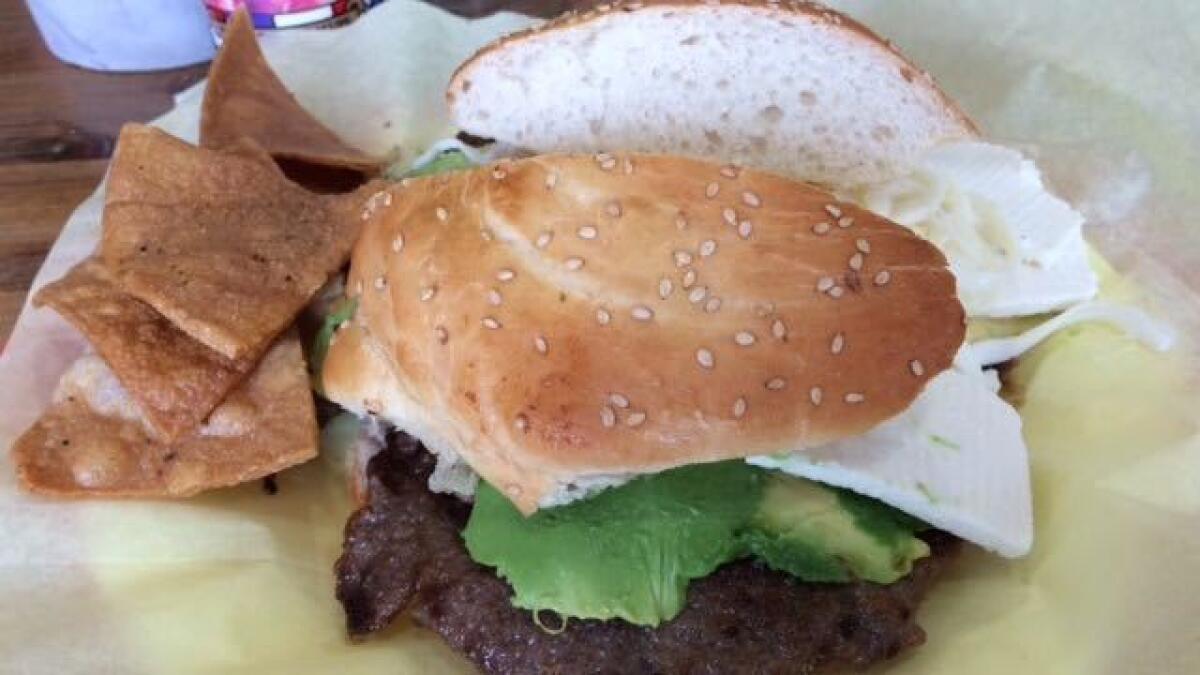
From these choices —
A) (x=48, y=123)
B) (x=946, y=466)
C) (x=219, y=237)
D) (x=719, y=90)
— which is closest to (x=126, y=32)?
(x=48, y=123)

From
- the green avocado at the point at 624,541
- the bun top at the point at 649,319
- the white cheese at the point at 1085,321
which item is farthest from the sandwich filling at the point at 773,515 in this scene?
the white cheese at the point at 1085,321

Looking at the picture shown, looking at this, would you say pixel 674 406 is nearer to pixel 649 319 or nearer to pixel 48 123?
pixel 649 319

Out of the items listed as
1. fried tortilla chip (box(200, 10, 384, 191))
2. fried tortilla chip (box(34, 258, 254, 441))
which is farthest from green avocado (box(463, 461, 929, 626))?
fried tortilla chip (box(200, 10, 384, 191))

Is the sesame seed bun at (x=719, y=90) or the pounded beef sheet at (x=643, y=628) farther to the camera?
the sesame seed bun at (x=719, y=90)

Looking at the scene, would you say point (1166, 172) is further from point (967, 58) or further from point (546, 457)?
point (546, 457)

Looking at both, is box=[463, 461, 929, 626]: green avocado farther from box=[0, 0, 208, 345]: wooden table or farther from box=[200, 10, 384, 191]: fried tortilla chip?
box=[0, 0, 208, 345]: wooden table

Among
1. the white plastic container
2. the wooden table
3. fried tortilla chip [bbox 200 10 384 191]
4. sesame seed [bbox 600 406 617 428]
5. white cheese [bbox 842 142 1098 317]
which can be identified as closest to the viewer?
sesame seed [bbox 600 406 617 428]

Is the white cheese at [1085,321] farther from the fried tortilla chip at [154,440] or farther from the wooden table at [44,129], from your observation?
the wooden table at [44,129]
